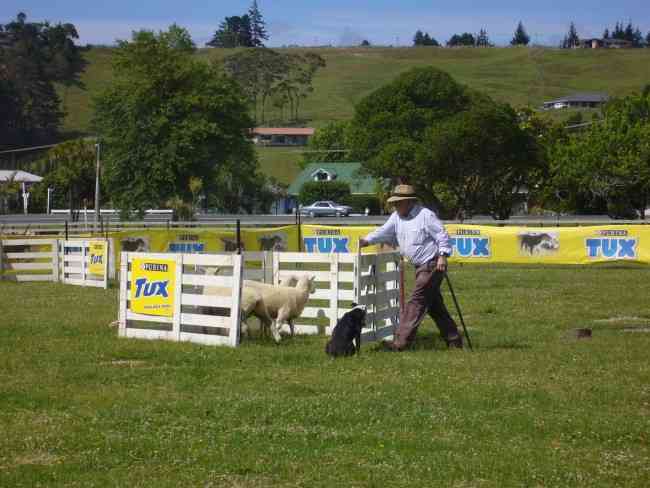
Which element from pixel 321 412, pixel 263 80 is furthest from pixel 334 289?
pixel 263 80

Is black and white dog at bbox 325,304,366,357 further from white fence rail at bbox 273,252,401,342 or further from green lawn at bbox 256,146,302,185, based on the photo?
green lawn at bbox 256,146,302,185

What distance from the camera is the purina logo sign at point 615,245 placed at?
91.5 ft

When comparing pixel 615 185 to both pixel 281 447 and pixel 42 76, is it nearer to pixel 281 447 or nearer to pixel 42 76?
pixel 281 447

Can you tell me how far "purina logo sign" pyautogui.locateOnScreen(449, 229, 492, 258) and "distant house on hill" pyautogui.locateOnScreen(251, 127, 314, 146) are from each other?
445 ft

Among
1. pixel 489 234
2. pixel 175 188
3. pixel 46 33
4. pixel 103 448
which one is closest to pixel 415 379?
pixel 103 448

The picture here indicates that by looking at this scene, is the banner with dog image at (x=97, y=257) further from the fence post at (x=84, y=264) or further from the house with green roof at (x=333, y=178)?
the house with green roof at (x=333, y=178)

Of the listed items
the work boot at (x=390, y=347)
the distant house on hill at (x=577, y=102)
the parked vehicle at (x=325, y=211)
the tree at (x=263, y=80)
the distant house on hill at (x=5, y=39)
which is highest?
the distant house on hill at (x=5, y=39)

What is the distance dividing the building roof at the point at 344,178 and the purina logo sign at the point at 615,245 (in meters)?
68.3

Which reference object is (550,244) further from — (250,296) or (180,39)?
(180,39)

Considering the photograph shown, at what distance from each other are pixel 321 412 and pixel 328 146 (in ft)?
388

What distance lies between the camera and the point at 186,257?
12.8 metres

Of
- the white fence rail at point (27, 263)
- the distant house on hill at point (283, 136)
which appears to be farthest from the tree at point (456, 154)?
the distant house on hill at point (283, 136)

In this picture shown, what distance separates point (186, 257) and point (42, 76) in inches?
5525

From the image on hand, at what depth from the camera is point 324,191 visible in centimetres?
9538
